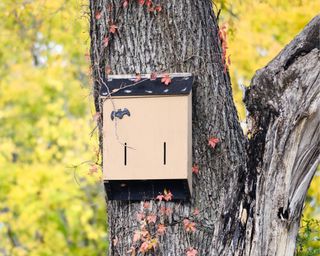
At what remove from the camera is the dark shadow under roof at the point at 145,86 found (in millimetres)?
3955

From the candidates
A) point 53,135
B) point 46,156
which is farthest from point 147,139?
point 53,135

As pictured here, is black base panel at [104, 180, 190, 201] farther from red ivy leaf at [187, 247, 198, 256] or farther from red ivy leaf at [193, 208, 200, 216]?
red ivy leaf at [187, 247, 198, 256]

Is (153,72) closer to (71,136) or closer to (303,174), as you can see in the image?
(303,174)

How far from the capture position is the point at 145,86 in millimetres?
3996

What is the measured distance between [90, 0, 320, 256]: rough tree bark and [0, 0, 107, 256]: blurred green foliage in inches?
277

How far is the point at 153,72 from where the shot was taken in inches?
159

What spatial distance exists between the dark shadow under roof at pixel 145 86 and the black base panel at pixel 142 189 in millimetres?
406

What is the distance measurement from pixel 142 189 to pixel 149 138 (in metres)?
0.24

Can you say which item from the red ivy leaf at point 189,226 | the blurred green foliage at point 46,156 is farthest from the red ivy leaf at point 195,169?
the blurred green foliage at point 46,156

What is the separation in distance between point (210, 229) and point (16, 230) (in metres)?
10.7

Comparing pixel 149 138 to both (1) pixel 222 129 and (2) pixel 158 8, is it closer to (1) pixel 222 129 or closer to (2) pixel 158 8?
Result: (1) pixel 222 129

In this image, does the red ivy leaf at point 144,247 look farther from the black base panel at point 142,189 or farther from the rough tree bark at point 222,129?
the black base panel at point 142,189

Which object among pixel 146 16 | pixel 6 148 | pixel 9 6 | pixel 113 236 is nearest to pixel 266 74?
pixel 146 16

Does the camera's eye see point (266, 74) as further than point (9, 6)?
No
